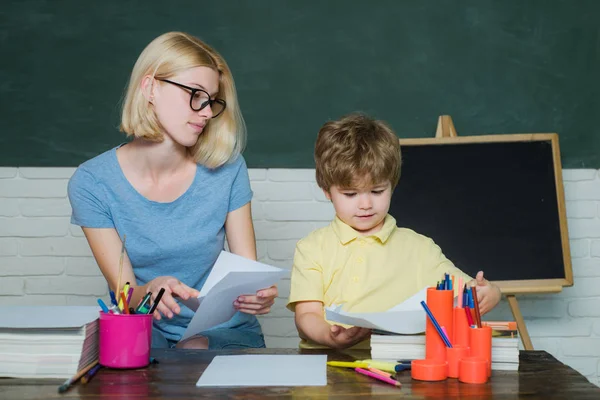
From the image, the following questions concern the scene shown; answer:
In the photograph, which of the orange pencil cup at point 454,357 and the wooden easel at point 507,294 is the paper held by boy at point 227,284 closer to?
the orange pencil cup at point 454,357

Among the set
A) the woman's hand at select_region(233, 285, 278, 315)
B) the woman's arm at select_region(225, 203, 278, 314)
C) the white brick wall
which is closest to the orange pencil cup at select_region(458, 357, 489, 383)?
the woman's hand at select_region(233, 285, 278, 315)

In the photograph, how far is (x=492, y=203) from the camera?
9.22ft

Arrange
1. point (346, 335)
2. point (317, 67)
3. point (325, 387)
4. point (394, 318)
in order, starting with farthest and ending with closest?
point (317, 67) < point (346, 335) < point (394, 318) < point (325, 387)

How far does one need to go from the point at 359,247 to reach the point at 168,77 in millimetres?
675

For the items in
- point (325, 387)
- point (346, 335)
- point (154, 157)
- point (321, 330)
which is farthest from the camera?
point (154, 157)

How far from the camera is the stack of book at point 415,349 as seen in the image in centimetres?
138

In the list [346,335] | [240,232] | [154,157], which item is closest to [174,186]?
[154,157]

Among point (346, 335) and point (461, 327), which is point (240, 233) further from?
point (461, 327)

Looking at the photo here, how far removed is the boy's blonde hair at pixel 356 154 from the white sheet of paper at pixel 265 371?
1.55ft

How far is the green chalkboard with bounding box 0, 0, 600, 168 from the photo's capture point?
9.70 feet

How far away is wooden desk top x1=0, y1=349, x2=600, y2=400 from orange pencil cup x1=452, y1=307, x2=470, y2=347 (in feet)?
0.23

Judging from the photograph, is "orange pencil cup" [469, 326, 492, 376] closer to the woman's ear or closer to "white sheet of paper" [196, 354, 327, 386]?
"white sheet of paper" [196, 354, 327, 386]

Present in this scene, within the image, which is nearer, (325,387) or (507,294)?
(325,387)

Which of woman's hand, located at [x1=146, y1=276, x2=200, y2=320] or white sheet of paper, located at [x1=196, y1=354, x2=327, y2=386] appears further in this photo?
woman's hand, located at [x1=146, y1=276, x2=200, y2=320]
